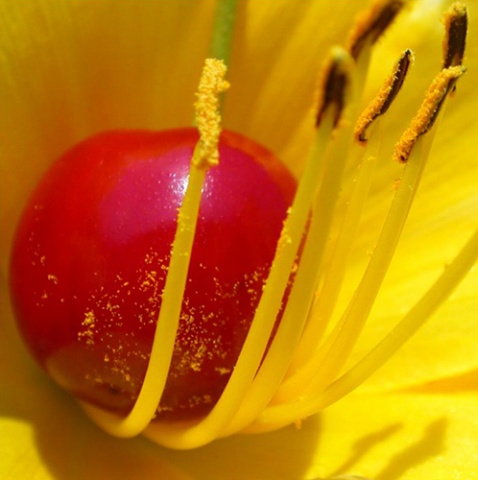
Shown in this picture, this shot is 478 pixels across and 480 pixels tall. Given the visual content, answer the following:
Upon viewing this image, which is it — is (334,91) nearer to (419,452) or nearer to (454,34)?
(454,34)

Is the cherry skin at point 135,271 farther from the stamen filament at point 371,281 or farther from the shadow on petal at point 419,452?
the shadow on petal at point 419,452

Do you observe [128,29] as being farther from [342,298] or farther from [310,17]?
[342,298]

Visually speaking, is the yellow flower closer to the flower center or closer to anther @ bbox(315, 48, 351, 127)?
the flower center

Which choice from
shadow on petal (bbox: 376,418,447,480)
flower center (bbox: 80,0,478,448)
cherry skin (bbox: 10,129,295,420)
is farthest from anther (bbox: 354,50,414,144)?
shadow on petal (bbox: 376,418,447,480)

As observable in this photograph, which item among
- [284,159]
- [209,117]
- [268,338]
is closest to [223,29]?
[284,159]

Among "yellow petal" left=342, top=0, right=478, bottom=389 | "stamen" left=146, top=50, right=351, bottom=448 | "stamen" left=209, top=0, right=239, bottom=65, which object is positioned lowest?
"stamen" left=146, top=50, right=351, bottom=448

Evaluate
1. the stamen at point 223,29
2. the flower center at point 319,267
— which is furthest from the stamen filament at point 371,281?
the stamen at point 223,29
